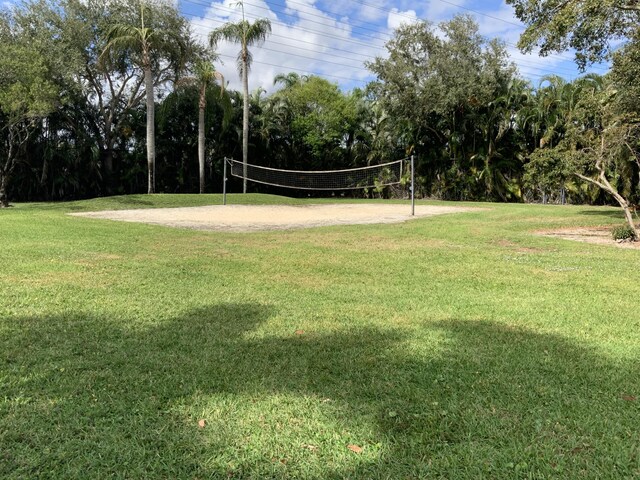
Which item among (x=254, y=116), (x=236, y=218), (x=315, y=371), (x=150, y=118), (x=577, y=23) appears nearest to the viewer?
(x=315, y=371)

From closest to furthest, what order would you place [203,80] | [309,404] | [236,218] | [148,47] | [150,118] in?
[309,404] → [236,218] → [148,47] → [150,118] → [203,80]

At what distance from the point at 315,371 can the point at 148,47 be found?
21147 mm

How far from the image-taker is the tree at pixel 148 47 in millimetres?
19922

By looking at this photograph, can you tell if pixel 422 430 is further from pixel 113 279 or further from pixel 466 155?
pixel 466 155

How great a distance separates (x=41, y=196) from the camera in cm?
2464

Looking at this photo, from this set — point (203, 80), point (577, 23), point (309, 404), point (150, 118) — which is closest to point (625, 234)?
point (577, 23)

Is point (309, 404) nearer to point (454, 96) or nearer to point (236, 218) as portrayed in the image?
point (236, 218)

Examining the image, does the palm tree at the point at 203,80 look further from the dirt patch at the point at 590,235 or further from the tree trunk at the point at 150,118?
the dirt patch at the point at 590,235

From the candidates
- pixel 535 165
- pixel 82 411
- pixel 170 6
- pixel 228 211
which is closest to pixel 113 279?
pixel 82 411

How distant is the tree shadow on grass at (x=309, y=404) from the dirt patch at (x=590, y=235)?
6790mm

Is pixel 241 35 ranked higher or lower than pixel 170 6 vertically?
lower

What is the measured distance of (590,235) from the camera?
1048 cm

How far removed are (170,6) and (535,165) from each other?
2078 cm

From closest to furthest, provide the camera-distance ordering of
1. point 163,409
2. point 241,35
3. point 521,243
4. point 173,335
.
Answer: point 163,409 → point 173,335 → point 521,243 → point 241,35
